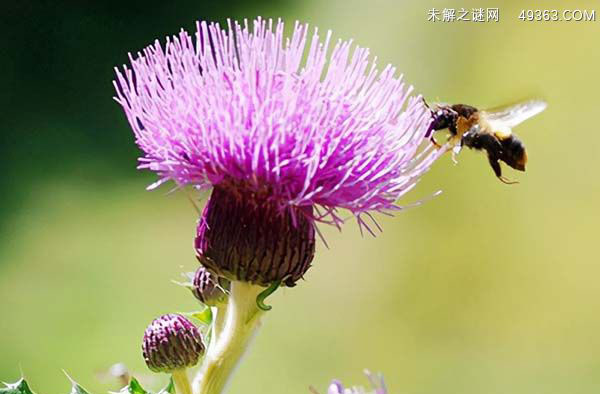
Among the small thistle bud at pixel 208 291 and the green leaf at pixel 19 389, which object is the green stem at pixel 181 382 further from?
the green leaf at pixel 19 389

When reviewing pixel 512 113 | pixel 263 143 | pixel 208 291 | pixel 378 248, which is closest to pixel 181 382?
pixel 208 291

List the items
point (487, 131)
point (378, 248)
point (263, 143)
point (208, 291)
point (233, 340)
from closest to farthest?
point (263, 143) < point (233, 340) < point (208, 291) < point (487, 131) < point (378, 248)

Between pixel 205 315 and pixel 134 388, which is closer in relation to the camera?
pixel 134 388

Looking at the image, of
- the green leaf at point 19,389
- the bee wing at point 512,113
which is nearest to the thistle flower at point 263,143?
the green leaf at point 19,389

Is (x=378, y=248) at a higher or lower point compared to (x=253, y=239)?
lower

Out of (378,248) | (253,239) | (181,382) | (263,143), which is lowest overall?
(378,248)

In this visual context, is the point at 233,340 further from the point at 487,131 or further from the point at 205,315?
the point at 487,131

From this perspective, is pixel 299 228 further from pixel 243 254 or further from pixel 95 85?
pixel 95 85

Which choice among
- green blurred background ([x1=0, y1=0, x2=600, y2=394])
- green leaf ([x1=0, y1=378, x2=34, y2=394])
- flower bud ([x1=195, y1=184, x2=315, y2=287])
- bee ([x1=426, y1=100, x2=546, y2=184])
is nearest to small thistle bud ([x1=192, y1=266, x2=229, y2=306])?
flower bud ([x1=195, y1=184, x2=315, y2=287])
